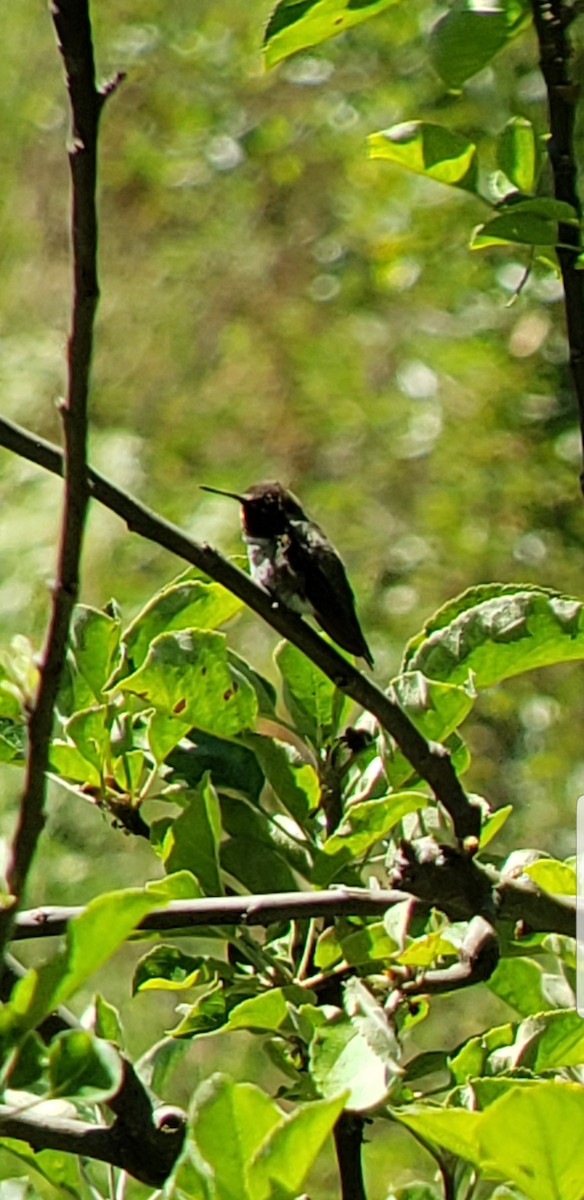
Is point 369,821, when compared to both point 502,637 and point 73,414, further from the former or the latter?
point 73,414

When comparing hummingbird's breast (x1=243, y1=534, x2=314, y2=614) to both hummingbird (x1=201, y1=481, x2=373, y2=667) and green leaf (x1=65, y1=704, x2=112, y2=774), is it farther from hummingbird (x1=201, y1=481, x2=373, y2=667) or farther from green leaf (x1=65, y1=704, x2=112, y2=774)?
green leaf (x1=65, y1=704, x2=112, y2=774)

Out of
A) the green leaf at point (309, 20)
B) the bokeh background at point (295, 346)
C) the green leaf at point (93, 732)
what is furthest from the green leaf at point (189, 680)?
the bokeh background at point (295, 346)

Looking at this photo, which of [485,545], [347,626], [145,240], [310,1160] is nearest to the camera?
[310,1160]

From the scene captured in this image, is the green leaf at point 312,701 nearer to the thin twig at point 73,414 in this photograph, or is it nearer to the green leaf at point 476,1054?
the green leaf at point 476,1054

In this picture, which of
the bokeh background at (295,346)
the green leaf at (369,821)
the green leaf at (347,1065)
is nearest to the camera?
the green leaf at (347,1065)

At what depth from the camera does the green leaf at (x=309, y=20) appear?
0.60 metres

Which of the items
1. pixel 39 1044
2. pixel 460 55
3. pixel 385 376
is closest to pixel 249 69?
pixel 385 376

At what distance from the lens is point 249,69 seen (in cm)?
228

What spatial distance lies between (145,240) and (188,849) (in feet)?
6.07

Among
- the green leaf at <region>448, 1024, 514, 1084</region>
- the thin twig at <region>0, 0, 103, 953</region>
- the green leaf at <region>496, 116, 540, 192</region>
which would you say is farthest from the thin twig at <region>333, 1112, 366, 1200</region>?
the green leaf at <region>496, 116, 540, 192</region>

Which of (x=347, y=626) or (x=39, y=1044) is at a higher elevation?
(x=347, y=626)

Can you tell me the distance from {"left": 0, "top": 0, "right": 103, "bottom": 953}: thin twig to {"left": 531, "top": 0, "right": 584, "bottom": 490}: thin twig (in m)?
0.30

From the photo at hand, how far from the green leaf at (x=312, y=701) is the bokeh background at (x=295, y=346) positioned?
3.30 ft

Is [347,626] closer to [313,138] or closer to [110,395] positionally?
[110,395]
